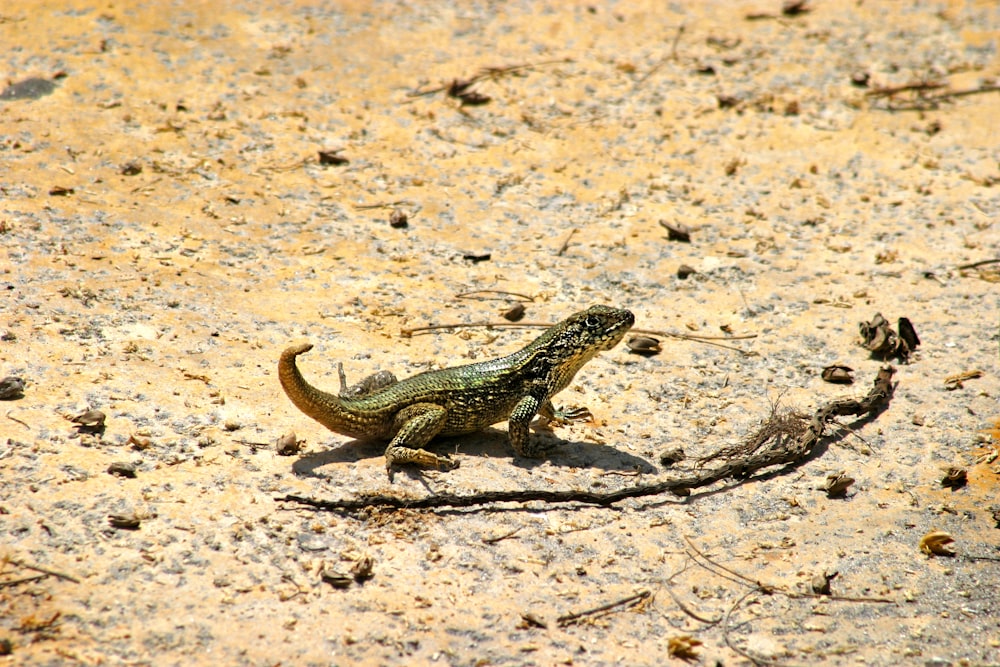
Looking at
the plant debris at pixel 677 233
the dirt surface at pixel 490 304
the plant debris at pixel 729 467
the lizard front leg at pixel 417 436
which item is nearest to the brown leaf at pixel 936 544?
the dirt surface at pixel 490 304

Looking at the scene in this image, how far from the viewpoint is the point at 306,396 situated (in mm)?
5715

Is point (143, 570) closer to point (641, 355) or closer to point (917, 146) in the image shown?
point (641, 355)

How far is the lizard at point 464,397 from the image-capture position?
5.88 meters

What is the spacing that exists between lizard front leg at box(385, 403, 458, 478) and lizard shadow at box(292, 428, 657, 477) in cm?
26

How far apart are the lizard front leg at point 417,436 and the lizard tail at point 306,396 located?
0.37 meters

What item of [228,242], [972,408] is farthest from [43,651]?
[972,408]

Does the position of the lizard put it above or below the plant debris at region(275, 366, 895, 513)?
above

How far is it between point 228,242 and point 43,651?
180 inches

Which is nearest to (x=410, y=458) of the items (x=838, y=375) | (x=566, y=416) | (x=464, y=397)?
(x=464, y=397)

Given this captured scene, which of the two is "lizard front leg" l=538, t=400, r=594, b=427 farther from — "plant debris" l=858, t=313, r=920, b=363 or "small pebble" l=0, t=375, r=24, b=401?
"small pebble" l=0, t=375, r=24, b=401

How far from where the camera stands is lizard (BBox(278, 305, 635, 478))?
19.3ft

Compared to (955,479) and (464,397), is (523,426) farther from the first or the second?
(955,479)

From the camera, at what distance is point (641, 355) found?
740cm

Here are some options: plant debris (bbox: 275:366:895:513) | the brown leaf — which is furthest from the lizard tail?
the brown leaf
